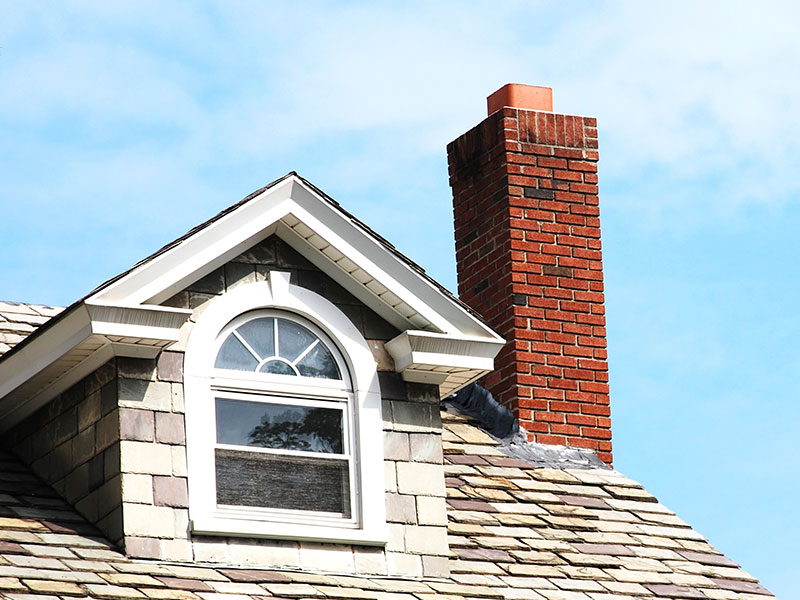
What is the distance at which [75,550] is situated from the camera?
8.66 metres

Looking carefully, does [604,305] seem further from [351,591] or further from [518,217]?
[351,591]

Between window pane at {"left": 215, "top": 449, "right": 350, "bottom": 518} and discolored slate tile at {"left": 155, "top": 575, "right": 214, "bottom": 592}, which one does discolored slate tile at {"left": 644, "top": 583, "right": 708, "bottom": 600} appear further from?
discolored slate tile at {"left": 155, "top": 575, "right": 214, "bottom": 592}

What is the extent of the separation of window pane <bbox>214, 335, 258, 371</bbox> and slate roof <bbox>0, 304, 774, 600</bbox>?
123cm

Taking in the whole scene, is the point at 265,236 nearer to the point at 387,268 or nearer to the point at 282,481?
the point at 387,268

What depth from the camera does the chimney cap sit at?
13312 mm

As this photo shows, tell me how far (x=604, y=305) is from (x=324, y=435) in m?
4.05

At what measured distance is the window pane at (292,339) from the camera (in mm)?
9578

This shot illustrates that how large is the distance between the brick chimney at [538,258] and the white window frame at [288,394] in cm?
280

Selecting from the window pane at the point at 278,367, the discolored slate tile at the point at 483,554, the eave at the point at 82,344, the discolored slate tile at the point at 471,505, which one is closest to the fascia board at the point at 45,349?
the eave at the point at 82,344

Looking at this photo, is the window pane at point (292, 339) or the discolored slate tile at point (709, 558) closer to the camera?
the window pane at point (292, 339)

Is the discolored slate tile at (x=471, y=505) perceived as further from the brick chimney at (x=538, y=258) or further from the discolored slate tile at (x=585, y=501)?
the brick chimney at (x=538, y=258)

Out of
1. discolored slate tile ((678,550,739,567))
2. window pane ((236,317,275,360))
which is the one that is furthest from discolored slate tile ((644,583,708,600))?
window pane ((236,317,275,360))

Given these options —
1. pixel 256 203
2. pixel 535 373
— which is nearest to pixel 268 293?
pixel 256 203

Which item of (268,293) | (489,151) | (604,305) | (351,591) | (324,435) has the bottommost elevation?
(351,591)
